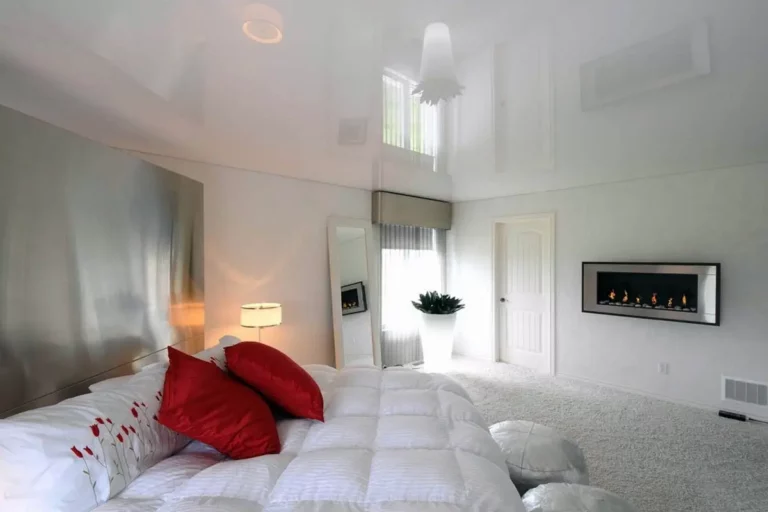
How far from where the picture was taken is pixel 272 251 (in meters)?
3.59

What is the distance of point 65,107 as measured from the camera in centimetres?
199

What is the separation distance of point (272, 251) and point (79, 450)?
2586 millimetres

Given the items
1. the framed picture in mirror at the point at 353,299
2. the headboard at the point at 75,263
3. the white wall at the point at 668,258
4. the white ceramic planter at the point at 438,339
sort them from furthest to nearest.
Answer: the white ceramic planter at the point at 438,339 < the framed picture in mirror at the point at 353,299 < the white wall at the point at 668,258 < the headboard at the point at 75,263

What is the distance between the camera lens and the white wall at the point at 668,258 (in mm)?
3312

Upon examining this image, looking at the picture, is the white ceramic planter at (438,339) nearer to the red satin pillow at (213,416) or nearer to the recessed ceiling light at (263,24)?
the red satin pillow at (213,416)

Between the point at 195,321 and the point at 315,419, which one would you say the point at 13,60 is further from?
the point at 315,419

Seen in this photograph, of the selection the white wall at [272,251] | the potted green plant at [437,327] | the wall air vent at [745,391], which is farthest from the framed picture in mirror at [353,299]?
the wall air vent at [745,391]

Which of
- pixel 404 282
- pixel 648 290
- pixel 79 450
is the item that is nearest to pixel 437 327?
pixel 404 282

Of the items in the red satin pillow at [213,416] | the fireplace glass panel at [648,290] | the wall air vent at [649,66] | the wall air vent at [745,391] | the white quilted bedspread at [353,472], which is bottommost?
the wall air vent at [745,391]

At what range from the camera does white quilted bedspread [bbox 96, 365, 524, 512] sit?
1.08 m

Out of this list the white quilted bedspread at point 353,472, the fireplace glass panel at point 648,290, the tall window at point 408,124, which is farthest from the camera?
the fireplace glass panel at point 648,290

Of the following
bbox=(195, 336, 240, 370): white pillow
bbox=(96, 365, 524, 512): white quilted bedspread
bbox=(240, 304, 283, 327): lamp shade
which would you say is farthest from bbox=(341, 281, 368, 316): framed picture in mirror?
bbox=(96, 365, 524, 512): white quilted bedspread

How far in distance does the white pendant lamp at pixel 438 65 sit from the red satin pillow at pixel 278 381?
2.09 meters

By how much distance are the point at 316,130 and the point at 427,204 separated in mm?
2260
